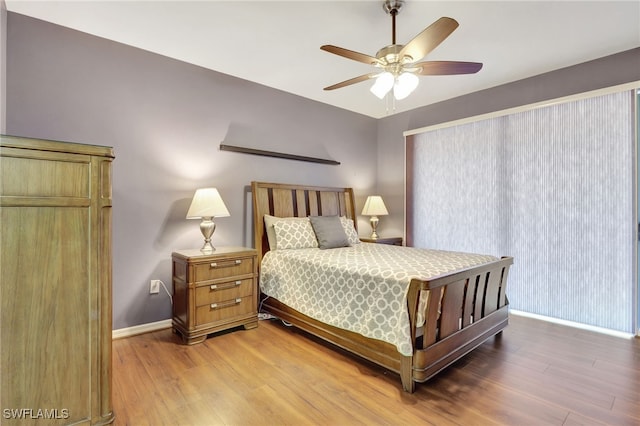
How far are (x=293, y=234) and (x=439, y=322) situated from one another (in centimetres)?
165

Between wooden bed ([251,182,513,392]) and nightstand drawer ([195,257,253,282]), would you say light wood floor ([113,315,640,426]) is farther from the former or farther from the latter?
nightstand drawer ([195,257,253,282])

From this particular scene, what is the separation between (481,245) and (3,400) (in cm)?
406

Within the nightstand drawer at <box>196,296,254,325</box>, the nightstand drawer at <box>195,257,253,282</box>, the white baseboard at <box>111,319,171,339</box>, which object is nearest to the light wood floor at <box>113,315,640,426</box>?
the white baseboard at <box>111,319,171,339</box>

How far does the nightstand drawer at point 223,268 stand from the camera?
2521mm

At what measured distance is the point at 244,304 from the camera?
278cm

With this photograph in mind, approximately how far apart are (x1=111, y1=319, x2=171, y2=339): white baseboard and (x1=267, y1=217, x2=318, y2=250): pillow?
50.4 inches

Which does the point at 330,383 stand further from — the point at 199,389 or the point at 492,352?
the point at 492,352

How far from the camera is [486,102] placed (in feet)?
11.8

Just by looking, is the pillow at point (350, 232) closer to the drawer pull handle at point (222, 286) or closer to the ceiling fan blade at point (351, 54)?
the drawer pull handle at point (222, 286)

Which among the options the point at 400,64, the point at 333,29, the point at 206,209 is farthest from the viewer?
the point at 206,209

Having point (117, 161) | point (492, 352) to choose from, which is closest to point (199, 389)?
point (117, 161)

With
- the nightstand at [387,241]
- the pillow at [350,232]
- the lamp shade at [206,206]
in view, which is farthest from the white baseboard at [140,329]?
the nightstand at [387,241]

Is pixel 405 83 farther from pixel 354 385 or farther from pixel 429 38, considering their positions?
pixel 354 385

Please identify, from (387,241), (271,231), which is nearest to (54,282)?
(271,231)
